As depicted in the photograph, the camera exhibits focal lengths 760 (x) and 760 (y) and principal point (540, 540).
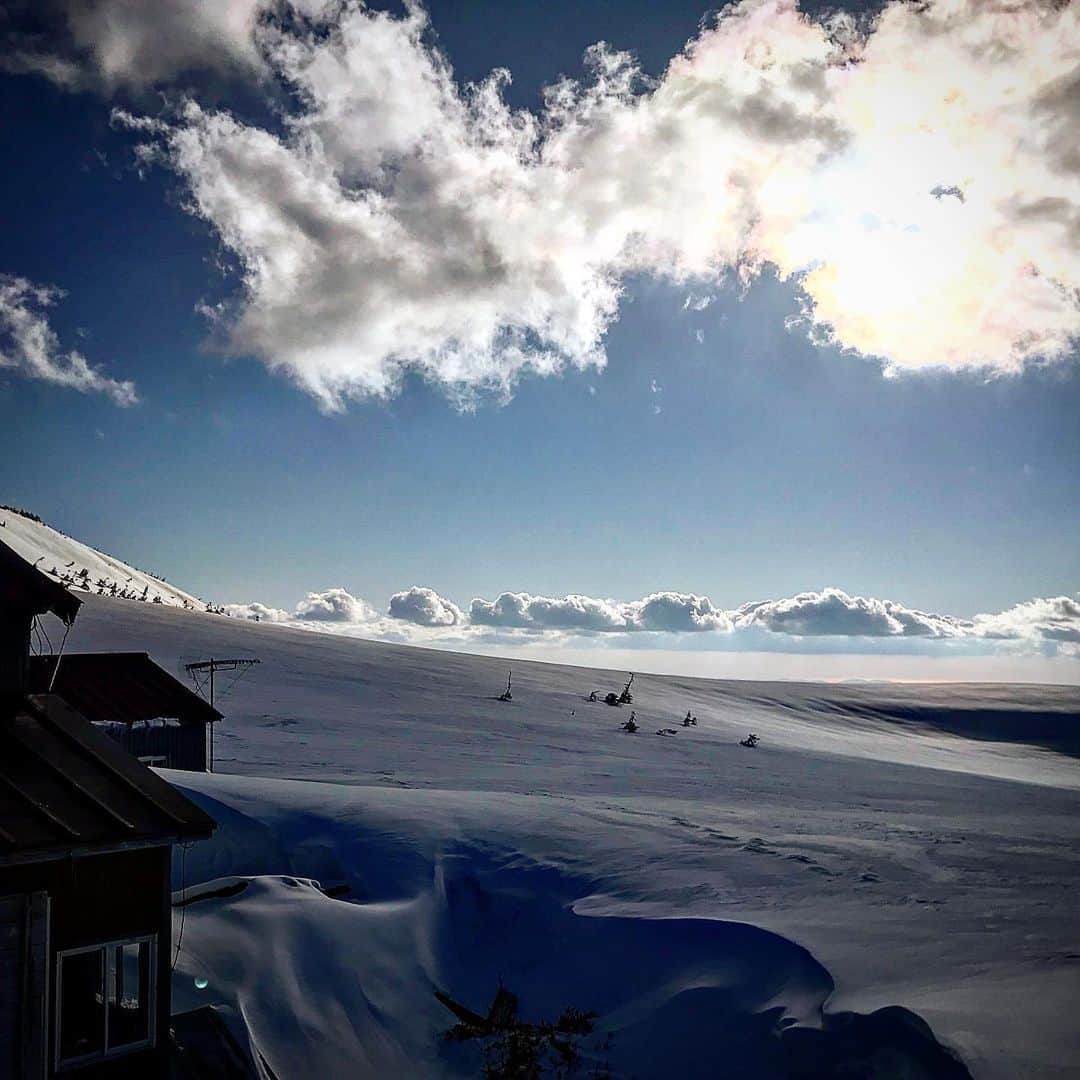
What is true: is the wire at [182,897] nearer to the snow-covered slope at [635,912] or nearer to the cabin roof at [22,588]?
the snow-covered slope at [635,912]

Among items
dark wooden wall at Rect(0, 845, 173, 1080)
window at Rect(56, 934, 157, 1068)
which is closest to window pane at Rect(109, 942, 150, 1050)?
window at Rect(56, 934, 157, 1068)

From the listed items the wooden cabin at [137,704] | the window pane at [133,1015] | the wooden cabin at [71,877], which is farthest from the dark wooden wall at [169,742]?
the window pane at [133,1015]

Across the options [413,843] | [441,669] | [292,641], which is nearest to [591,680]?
[441,669]

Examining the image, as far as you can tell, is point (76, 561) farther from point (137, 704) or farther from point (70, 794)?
point (70, 794)

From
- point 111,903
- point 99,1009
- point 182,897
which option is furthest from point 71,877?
point 182,897

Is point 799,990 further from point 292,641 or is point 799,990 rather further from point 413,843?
point 292,641

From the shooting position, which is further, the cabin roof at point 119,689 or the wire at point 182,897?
the cabin roof at point 119,689
